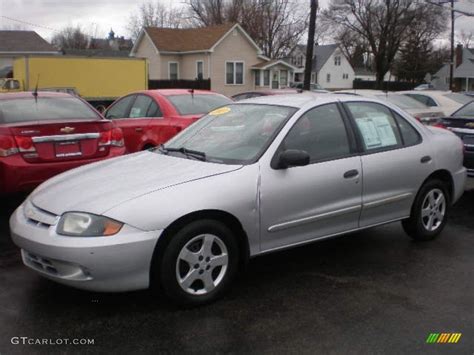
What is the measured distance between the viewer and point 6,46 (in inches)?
1886

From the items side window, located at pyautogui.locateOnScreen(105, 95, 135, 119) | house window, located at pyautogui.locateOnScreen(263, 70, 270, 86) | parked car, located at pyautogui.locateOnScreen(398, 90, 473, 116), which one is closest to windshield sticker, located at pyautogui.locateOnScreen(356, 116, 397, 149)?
side window, located at pyautogui.locateOnScreen(105, 95, 135, 119)

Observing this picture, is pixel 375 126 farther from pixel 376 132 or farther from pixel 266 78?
pixel 266 78

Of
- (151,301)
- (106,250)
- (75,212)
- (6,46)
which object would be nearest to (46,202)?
(75,212)

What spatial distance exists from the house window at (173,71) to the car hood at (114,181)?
121 feet

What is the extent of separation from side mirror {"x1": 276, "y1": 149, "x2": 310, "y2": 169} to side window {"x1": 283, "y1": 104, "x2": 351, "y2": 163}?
0.18 meters

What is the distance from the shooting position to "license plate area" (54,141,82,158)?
6.27 m

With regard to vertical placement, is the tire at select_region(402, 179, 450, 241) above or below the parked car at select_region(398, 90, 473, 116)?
below

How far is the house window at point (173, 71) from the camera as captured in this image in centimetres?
4053

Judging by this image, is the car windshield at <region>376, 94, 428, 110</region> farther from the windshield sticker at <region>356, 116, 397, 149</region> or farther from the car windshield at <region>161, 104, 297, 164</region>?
the car windshield at <region>161, 104, 297, 164</region>

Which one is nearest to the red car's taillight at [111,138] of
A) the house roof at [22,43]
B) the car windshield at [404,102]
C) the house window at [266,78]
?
the car windshield at [404,102]

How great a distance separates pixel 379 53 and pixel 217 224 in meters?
56.4

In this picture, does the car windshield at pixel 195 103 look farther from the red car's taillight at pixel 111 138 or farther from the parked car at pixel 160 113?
the red car's taillight at pixel 111 138

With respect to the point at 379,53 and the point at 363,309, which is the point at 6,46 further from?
the point at 363,309

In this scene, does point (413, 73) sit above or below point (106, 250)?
above
